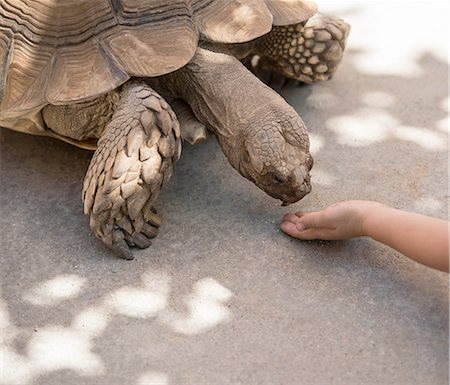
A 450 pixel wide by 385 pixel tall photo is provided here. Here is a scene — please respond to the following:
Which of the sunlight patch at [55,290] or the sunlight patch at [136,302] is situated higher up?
the sunlight patch at [136,302]

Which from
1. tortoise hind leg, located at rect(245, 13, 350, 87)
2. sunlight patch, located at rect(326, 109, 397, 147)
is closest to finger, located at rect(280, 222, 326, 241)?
sunlight patch, located at rect(326, 109, 397, 147)

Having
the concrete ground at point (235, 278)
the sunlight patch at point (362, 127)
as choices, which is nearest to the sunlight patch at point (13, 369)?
the concrete ground at point (235, 278)

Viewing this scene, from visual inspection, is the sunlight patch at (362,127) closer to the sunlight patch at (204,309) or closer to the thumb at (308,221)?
the thumb at (308,221)

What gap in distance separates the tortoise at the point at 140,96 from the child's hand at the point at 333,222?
9cm

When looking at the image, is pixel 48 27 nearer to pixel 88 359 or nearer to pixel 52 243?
pixel 52 243

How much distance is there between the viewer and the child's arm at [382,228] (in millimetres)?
2449

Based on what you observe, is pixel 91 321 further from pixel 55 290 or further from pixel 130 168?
pixel 130 168

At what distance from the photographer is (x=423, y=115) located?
341 centimetres

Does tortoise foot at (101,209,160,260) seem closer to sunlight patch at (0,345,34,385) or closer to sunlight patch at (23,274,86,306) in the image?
sunlight patch at (23,274,86,306)

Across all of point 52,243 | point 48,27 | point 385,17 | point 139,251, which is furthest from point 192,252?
point 385,17

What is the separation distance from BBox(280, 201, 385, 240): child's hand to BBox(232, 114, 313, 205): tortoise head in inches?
3.5

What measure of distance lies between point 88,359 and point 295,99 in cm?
153

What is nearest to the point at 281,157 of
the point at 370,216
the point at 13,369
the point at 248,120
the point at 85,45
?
the point at 248,120

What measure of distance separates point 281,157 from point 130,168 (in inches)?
19.0
